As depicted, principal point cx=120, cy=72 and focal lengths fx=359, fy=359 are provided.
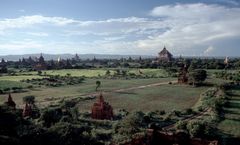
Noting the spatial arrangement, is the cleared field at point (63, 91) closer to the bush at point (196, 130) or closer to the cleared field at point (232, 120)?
the cleared field at point (232, 120)

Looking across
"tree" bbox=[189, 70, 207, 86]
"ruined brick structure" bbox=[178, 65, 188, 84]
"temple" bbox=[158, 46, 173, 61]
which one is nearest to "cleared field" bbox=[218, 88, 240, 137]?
"tree" bbox=[189, 70, 207, 86]

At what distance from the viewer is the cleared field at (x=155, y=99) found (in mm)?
52812

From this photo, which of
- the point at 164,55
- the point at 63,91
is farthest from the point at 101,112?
Answer: the point at 164,55

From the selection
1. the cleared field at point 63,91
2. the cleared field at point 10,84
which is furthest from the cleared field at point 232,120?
the cleared field at point 10,84

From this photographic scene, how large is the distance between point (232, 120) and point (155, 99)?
816 inches

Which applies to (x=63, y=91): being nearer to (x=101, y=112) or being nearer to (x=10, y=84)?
(x=10, y=84)

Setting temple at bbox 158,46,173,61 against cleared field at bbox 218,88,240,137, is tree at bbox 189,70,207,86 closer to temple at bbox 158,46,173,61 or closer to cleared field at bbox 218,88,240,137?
cleared field at bbox 218,88,240,137

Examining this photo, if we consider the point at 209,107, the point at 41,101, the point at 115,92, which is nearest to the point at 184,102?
the point at 209,107

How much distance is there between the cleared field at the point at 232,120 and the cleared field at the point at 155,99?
20.5 feet

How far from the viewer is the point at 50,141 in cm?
2644

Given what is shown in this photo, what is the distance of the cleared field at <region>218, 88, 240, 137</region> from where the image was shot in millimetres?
36044

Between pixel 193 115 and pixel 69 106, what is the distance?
53.1 feet

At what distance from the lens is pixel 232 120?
41.4m

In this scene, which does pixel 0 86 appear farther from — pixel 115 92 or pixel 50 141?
pixel 50 141
